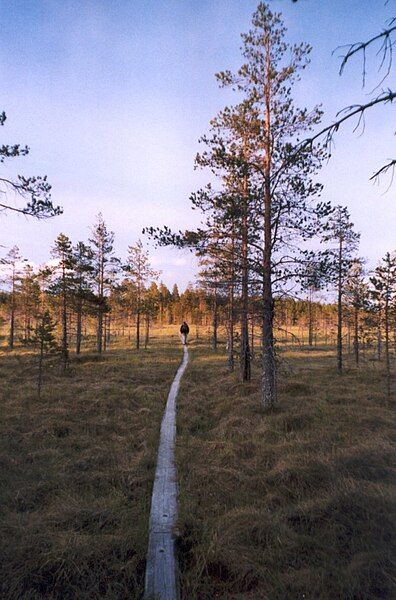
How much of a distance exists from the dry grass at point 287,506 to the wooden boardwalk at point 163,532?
0.18 meters

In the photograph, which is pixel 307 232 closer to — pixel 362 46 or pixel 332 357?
pixel 362 46

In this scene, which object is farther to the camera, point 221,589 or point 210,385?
point 210,385

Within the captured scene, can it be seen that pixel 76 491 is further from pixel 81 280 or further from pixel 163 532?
pixel 81 280

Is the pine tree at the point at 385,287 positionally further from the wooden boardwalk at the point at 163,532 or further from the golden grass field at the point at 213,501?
the wooden boardwalk at the point at 163,532

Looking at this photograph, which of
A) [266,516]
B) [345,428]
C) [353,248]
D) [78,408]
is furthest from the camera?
[353,248]

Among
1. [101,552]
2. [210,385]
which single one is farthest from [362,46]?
[210,385]

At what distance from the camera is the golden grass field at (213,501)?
13.7ft

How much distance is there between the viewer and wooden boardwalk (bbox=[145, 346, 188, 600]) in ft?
13.6

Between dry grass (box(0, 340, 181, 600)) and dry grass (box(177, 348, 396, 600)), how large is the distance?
37.0 inches

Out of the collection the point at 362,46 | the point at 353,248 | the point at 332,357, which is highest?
A: the point at 353,248

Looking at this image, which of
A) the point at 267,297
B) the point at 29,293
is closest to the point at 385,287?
the point at 267,297

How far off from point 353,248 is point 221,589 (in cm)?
2444

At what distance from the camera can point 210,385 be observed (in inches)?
713

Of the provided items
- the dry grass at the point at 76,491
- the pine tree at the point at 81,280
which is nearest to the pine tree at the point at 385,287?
the dry grass at the point at 76,491
